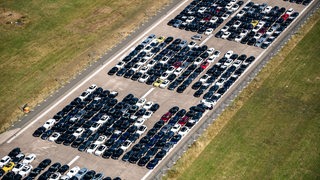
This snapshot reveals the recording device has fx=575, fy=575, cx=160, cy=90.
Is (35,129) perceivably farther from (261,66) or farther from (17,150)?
A: (261,66)

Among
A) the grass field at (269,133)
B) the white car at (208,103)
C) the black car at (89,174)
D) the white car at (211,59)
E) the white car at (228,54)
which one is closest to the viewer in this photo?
the black car at (89,174)

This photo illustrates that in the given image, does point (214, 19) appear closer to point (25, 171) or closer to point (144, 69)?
point (144, 69)

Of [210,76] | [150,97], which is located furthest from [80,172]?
[210,76]

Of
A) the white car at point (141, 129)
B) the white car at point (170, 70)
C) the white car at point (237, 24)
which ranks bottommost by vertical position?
the white car at point (141, 129)

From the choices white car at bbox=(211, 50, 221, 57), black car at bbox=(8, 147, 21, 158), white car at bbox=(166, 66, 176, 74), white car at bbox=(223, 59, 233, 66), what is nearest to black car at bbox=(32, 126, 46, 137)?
black car at bbox=(8, 147, 21, 158)

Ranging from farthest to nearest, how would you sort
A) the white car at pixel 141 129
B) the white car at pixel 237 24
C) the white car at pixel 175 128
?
the white car at pixel 237 24 < the white car at pixel 141 129 < the white car at pixel 175 128

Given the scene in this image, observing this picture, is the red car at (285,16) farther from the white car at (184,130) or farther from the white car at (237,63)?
the white car at (184,130)

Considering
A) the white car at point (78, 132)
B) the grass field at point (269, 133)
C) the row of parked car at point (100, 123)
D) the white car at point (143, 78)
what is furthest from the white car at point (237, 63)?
the white car at point (78, 132)
